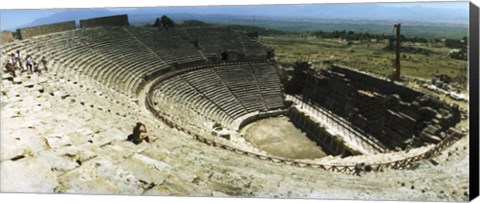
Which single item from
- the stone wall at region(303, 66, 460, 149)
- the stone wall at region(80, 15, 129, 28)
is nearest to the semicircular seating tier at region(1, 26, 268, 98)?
the stone wall at region(80, 15, 129, 28)

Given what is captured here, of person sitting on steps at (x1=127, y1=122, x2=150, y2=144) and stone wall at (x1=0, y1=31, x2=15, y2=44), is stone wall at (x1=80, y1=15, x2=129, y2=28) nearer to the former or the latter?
stone wall at (x1=0, y1=31, x2=15, y2=44)

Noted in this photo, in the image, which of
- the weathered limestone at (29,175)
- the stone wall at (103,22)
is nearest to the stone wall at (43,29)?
the stone wall at (103,22)

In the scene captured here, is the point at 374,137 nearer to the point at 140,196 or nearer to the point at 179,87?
the point at 179,87

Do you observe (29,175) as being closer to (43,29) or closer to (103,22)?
(43,29)

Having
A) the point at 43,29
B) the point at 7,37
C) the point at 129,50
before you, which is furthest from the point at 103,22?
the point at 7,37

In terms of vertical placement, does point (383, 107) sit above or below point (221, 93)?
below
